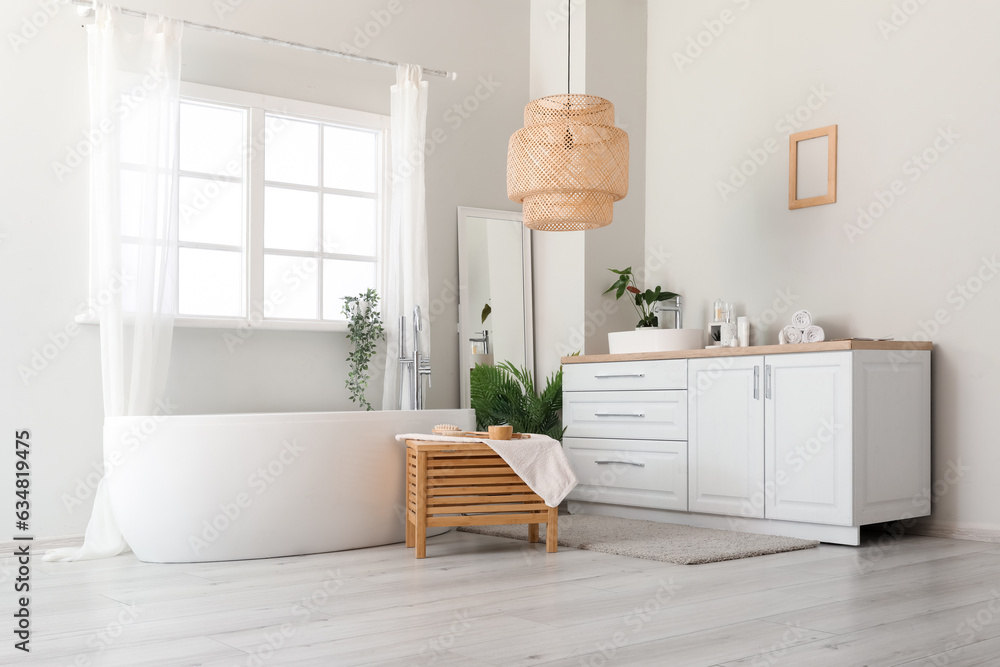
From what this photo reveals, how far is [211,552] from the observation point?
3.12 metres

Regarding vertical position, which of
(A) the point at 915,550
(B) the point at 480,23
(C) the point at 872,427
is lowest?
(A) the point at 915,550

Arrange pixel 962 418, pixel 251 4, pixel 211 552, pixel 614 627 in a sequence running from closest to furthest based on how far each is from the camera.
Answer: pixel 614 627 → pixel 211 552 → pixel 962 418 → pixel 251 4

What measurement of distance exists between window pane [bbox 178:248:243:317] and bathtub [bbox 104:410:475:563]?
1005 millimetres

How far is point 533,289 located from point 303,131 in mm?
1571

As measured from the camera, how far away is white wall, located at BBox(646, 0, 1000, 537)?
3674 mm

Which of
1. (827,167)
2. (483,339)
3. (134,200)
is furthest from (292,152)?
(827,167)

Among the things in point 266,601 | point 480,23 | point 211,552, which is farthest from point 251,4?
point 266,601

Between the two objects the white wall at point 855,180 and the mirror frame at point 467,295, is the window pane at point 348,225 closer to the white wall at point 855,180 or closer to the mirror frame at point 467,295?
the mirror frame at point 467,295

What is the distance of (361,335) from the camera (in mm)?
4324

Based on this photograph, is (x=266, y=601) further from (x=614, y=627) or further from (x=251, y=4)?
(x=251, y=4)

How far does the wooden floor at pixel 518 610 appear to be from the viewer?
6.31 feet

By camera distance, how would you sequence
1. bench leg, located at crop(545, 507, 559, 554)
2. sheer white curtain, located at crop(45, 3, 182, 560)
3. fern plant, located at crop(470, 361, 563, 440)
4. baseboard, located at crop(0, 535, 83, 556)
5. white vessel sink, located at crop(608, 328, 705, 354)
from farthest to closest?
1. fern plant, located at crop(470, 361, 563, 440)
2. white vessel sink, located at crop(608, 328, 705, 354)
3. sheer white curtain, located at crop(45, 3, 182, 560)
4. baseboard, located at crop(0, 535, 83, 556)
5. bench leg, located at crop(545, 507, 559, 554)

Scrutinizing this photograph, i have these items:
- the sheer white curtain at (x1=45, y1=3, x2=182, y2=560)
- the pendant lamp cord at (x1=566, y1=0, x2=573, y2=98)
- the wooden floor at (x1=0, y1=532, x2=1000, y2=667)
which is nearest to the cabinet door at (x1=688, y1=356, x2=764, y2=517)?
the wooden floor at (x1=0, y1=532, x2=1000, y2=667)

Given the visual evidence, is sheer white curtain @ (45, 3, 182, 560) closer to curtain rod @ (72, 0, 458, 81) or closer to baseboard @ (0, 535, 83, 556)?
curtain rod @ (72, 0, 458, 81)
